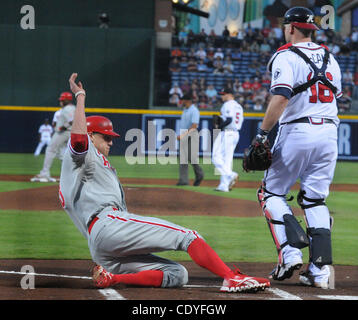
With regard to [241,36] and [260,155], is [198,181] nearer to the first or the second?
[260,155]

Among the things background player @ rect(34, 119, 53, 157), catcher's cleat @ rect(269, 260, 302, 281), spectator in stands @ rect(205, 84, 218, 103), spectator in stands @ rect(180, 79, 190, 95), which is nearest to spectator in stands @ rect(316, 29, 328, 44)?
spectator in stands @ rect(205, 84, 218, 103)

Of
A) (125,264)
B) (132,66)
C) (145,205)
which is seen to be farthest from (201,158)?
(125,264)

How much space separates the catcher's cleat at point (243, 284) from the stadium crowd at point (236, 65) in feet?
69.5

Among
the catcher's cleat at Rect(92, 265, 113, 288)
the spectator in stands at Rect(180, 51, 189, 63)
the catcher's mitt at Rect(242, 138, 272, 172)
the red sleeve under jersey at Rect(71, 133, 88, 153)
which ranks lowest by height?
the catcher's cleat at Rect(92, 265, 113, 288)

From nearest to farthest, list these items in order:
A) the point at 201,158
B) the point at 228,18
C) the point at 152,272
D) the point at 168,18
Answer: the point at 152,272
the point at 201,158
the point at 168,18
the point at 228,18

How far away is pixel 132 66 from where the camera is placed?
1073 inches

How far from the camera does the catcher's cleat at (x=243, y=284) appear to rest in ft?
14.5

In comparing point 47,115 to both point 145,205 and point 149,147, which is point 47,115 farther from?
point 145,205

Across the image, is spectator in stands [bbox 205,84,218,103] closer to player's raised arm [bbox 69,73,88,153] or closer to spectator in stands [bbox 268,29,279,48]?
spectator in stands [bbox 268,29,279,48]

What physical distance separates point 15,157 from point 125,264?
19.0 meters

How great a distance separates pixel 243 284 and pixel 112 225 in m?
0.95

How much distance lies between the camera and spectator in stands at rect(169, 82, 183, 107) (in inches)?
1049

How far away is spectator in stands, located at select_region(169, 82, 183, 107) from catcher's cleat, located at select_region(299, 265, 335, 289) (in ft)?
71.0

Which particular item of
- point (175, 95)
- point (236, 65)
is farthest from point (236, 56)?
point (175, 95)
